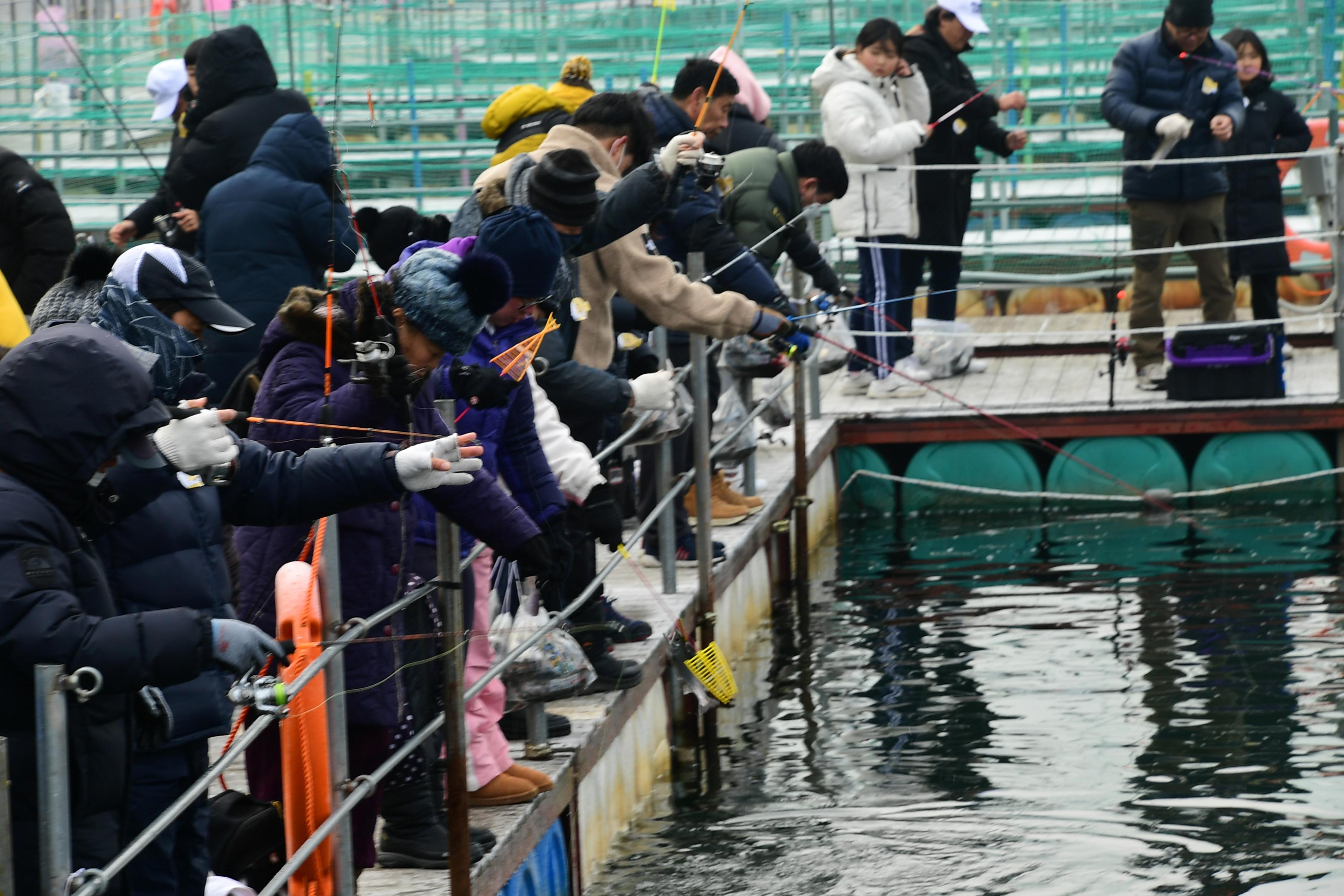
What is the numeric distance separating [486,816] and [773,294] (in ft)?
9.06

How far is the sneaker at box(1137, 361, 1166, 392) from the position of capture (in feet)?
31.6

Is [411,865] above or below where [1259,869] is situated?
above

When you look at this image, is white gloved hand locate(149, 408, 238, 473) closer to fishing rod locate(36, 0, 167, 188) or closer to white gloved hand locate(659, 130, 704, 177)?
white gloved hand locate(659, 130, 704, 177)

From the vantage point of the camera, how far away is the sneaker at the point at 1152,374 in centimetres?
963

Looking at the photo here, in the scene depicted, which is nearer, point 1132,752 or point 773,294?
point 1132,752

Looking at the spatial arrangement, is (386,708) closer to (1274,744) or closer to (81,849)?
(81,849)

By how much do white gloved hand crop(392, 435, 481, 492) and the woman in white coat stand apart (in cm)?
588

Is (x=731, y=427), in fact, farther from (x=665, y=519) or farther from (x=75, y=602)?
(x=75, y=602)

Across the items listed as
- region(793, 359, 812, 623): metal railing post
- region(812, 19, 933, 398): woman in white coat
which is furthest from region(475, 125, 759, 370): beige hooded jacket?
region(812, 19, 933, 398): woman in white coat

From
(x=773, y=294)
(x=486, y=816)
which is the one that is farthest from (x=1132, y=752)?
(x=486, y=816)

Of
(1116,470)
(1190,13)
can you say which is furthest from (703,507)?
(1190,13)

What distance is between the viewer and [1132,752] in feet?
18.1

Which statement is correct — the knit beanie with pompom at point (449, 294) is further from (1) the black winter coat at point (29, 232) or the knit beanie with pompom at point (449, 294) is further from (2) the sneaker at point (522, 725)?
(1) the black winter coat at point (29, 232)

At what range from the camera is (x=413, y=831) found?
149 inches
